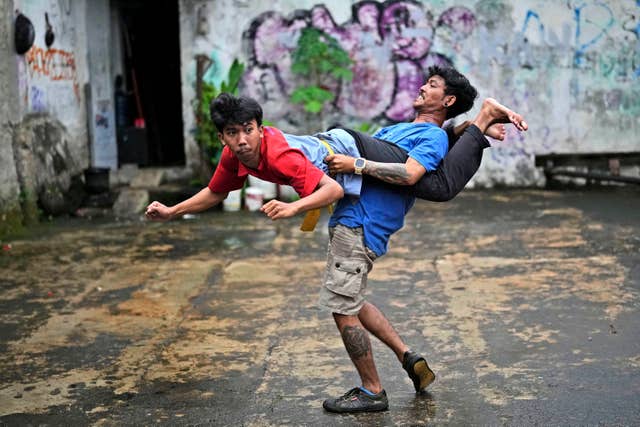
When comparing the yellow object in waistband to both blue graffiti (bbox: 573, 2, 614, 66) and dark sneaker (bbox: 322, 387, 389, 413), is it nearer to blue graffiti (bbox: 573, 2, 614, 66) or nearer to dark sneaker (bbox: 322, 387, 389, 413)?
dark sneaker (bbox: 322, 387, 389, 413)

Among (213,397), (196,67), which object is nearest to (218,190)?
(213,397)

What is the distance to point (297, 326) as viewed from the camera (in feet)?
20.2

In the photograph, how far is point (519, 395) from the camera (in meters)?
4.64

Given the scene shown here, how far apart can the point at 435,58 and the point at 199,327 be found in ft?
27.2

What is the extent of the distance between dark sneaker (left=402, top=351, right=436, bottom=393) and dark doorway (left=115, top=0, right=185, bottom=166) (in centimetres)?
1072

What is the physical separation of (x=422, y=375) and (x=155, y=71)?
12.3m

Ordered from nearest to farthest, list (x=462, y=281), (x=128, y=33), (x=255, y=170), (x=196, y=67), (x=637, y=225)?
(x=255, y=170) → (x=462, y=281) → (x=637, y=225) → (x=196, y=67) → (x=128, y=33)

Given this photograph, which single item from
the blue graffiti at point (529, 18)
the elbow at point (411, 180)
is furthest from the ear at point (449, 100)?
the blue graffiti at point (529, 18)

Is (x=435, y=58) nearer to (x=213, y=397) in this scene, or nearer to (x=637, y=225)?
(x=637, y=225)

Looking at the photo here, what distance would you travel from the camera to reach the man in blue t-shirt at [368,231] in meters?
4.40

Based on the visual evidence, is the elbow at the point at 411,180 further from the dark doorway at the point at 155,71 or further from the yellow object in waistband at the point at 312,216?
the dark doorway at the point at 155,71

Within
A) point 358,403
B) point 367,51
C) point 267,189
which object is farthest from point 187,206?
point 367,51

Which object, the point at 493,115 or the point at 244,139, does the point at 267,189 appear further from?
the point at 244,139

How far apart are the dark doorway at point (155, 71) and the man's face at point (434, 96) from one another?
34.8 feet
